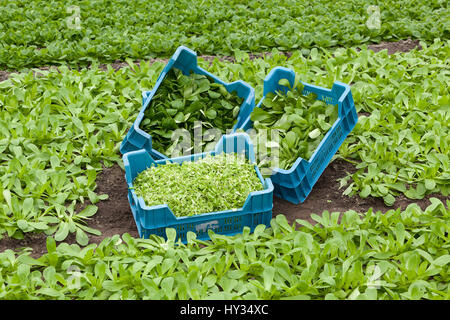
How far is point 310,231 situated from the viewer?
10.2 feet

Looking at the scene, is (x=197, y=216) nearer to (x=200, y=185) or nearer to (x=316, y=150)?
(x=200, y=185)

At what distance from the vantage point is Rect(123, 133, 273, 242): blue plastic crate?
294cm

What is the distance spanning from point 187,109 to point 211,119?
173mm

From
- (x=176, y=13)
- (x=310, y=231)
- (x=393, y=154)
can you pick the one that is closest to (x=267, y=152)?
(x=310, y=231)

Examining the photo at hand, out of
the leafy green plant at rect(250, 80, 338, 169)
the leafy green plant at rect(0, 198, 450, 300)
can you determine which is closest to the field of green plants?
the leafy green plant at rect(0, 198, 450, 300)

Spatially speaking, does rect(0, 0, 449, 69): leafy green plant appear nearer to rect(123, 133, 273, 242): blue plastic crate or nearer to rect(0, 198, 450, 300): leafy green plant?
rect(123, 133, 273, 242): blue plastic crate

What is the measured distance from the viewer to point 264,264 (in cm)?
279

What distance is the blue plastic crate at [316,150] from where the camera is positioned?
10.9 feet

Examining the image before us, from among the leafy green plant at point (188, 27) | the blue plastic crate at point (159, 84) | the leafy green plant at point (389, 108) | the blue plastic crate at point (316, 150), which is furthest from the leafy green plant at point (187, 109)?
the leafy green plant at point (188, 27)

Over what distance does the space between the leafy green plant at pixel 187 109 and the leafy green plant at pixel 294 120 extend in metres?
0.24

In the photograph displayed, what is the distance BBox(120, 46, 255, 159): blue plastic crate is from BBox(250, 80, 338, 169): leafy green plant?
141 millimetres

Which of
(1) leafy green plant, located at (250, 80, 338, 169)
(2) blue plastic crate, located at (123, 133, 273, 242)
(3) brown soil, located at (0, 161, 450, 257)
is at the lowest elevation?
(3) brown soil, located at (0, 161, 450, 257)

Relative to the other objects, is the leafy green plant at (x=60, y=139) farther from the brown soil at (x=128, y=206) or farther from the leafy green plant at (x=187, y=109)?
the leafy green plant at (x=187, y=109)

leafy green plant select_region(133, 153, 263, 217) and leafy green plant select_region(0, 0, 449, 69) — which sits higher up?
leafy green plant select_region(0, 0, 449, 69)
